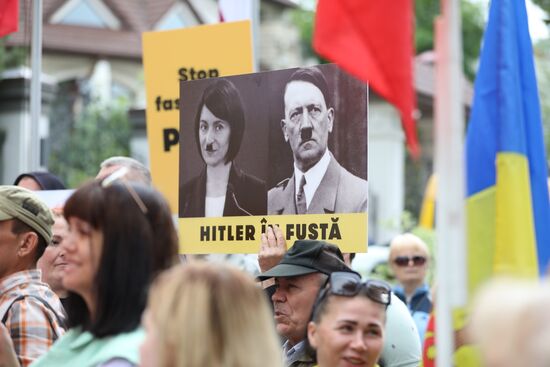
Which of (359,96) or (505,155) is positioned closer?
(505,155)

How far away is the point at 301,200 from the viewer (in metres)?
5.17

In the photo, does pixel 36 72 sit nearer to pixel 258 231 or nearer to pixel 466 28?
pixel 258 231

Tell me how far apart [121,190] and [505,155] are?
1.29 m

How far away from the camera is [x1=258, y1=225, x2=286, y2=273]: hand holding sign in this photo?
5062 mm

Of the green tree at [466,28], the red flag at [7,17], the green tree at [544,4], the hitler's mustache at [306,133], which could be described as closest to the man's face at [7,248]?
the hitler's mustache at [306,133]

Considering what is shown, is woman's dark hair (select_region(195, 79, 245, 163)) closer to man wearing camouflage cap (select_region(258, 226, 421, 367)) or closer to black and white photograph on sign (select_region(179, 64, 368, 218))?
black and white photograph on sign (select_region(179, 64, 368, 218))

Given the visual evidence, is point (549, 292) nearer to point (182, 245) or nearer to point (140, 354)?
point (140, 354)

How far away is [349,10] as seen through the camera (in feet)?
11.3

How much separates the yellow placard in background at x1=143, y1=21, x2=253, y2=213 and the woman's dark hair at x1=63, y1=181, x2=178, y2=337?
127 inches

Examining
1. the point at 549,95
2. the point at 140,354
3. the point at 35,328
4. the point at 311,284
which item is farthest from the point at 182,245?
the point at 549,95

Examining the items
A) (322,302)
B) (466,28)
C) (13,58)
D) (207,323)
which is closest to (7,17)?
(322,302)

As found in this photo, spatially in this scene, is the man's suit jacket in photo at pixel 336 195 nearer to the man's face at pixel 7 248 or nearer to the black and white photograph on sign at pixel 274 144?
the black and white photograph on sign at pixel 274 144

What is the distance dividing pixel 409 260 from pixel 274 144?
3.36 metres

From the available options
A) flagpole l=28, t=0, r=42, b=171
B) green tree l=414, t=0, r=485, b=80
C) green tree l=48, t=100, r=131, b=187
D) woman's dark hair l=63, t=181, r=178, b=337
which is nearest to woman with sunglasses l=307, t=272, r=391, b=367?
woman's dark hair l=63, t=181, r=178, b=337
